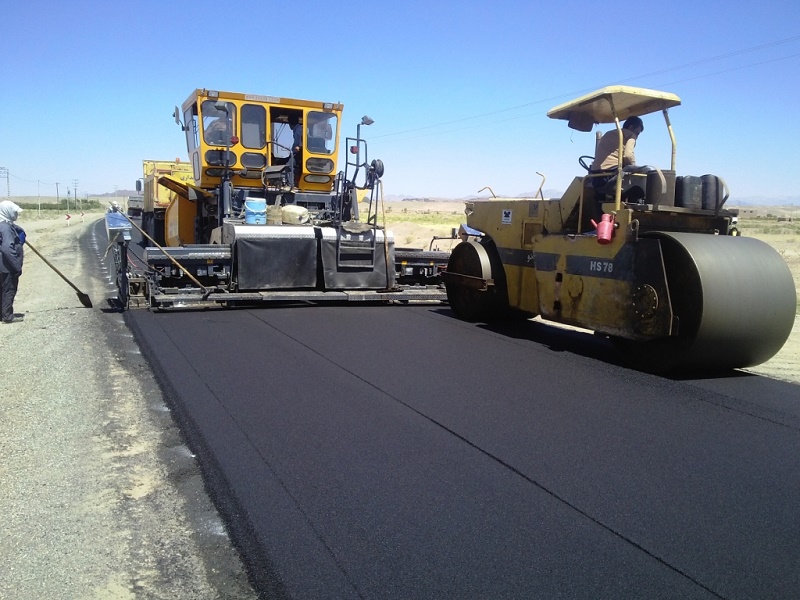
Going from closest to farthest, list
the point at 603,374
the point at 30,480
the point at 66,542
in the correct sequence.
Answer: the point at 66,542
the point at 30,480
the point at 603,374

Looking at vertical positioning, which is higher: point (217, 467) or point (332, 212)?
point (332, 212)

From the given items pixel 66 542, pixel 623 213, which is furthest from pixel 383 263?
pixel 66 542

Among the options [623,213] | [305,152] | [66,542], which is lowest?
[66,542]

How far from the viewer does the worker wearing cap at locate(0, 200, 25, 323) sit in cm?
890

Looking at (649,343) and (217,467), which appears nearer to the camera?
(217,467)

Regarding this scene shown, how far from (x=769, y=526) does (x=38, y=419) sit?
4545 millimetres

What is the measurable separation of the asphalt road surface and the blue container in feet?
13.1

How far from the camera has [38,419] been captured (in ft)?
16.3

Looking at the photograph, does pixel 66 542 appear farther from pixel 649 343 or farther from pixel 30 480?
pixel 649 343

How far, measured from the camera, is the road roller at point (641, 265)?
5785 millimetres

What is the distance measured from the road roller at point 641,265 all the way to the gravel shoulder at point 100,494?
3.92 meters

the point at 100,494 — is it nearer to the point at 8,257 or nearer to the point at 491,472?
the point at 491,472

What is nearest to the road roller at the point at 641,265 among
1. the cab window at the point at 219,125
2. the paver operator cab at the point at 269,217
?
the paver operator cab at the point at 269,217

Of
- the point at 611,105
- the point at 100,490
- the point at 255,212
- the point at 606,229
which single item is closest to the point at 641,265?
the point at 606,229
